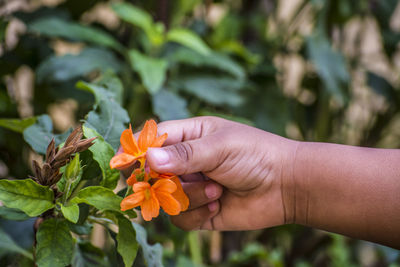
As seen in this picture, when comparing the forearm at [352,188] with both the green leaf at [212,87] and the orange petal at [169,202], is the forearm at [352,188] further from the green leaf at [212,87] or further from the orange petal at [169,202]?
the green leaf at [212,87]

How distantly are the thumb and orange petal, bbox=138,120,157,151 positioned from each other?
2 centimetres

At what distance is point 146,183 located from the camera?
0.48 metres

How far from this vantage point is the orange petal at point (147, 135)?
500mm

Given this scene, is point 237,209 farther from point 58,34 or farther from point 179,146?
point 58,34

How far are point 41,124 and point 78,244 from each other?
0.64ft

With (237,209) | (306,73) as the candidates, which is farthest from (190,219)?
(306,73)

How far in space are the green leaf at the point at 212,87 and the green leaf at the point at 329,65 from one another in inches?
13.7

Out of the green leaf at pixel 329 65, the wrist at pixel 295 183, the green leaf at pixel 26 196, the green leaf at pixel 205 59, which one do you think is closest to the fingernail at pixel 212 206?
the wrist at pixel 295 183

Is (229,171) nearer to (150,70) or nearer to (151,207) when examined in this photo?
(151,207)

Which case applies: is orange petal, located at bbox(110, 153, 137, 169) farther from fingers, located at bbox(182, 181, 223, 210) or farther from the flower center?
fingers, located at bbox(182, 181, 223, 210)

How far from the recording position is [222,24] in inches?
51.5

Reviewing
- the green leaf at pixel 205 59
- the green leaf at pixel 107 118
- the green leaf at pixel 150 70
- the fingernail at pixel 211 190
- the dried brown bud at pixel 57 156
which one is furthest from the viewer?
the green leaf at pixel 205 59

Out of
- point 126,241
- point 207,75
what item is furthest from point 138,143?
point 207,75

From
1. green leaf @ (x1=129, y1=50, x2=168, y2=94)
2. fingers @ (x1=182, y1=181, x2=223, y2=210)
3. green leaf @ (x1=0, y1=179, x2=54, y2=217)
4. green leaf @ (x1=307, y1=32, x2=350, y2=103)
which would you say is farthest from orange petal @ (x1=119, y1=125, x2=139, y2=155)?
green leaf @ (x1=307, y1=32, x2=350, y2=103)
